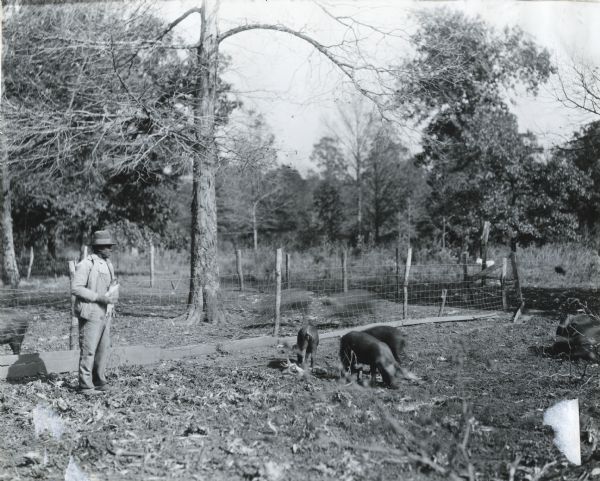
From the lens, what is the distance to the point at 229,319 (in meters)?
11.0

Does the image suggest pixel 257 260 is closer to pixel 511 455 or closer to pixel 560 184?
pixel 560 184

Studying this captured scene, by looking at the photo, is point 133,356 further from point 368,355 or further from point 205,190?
point 205,190

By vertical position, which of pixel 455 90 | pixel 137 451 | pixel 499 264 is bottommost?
pixel 137 451

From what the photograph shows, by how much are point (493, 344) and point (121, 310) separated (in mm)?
7409

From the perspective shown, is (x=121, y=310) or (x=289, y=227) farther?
(x=289, y=227)

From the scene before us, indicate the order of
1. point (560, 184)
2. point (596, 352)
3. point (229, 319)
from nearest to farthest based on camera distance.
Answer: point (596, 352), point (229, 319), point (560, 184)

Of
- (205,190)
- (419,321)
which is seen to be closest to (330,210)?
(205,190)

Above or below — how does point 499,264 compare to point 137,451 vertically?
above

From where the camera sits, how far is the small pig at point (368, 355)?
19.9 ft

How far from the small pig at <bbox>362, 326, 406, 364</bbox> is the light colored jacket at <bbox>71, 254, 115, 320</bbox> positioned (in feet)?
10.0

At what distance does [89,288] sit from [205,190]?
185 inches

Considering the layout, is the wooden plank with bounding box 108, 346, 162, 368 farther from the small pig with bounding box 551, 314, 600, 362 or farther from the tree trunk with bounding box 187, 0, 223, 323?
the small pig with bounding box 551, 314, 600, 362

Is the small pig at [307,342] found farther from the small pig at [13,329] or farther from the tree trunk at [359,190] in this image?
the tree trunk at [359,190]

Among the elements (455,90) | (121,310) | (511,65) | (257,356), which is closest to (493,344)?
(257,356)
